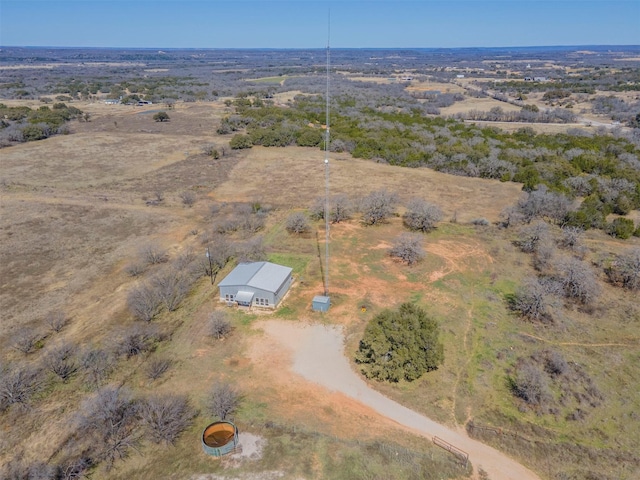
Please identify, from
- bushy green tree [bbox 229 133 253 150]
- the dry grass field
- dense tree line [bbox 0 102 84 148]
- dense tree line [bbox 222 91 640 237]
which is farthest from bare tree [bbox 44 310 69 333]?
dense tree line [bbox 0 102 84 148]

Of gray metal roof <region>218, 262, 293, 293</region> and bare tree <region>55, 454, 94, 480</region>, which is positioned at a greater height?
gray metal roof <region>218, 262, 293, 293</region>

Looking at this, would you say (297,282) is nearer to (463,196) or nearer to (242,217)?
(242,217)

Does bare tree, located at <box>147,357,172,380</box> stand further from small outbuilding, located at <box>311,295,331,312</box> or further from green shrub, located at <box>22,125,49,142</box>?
green shrub, located at <box>22,125,49,142</box>

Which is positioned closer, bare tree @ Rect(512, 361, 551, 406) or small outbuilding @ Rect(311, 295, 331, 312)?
bare tree @ Rect(512, 361, 551, 406)

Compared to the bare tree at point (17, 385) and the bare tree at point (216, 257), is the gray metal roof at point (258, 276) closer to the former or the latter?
the bare tree at point (216, 257)

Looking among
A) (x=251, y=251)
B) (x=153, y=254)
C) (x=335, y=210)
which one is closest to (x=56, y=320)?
(x=153, y=254)

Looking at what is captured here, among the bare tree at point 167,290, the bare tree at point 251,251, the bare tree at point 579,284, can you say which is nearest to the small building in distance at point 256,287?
the bare tree at point 167,290

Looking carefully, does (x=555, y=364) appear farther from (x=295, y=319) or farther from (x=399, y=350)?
(x=295, y=319)
